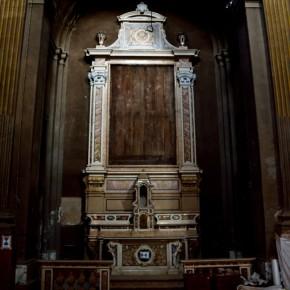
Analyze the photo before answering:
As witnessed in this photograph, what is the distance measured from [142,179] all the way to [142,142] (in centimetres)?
86

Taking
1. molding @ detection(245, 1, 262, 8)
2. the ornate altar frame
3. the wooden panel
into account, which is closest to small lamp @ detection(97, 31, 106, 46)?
the ornate altar frame

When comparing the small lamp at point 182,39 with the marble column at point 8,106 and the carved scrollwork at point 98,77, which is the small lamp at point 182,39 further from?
the marble column at point 8,106

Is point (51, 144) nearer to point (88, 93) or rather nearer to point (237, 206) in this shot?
point (88, 93)

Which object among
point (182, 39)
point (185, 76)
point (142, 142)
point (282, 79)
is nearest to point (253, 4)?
point (282, 79)

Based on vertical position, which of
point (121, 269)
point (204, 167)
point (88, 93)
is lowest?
point (121, 269)

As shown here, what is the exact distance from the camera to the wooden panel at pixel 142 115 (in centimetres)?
770

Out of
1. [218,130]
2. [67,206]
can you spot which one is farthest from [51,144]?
[218,130]

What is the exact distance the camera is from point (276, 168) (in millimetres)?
5250

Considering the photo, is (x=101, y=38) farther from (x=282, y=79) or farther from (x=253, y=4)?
(x=282, y=79)

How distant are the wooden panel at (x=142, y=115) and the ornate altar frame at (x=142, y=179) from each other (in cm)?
14

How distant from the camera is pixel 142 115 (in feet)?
25.9

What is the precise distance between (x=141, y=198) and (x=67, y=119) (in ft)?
7.41

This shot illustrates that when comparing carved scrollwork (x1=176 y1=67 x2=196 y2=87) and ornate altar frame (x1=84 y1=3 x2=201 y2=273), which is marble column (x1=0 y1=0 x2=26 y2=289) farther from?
carved scrollwork (x1=176 y1=67 x2=196 y2=87)

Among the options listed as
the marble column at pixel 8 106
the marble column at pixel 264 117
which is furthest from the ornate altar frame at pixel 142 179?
the marble column at pixel 8 106
